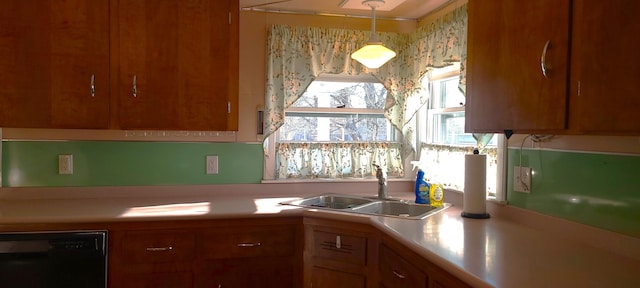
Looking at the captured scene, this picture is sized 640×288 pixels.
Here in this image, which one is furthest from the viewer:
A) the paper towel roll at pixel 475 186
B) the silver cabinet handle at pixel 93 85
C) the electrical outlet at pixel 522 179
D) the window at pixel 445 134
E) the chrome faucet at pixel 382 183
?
the chrome faucet at pixel 382 183

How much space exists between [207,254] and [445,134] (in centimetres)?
164

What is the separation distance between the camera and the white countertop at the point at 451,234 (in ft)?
4.41

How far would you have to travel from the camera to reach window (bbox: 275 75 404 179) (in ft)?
10.1

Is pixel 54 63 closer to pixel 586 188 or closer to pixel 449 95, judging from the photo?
pixel 449 95

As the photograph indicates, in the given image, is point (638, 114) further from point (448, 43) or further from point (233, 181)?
point (233, 181)

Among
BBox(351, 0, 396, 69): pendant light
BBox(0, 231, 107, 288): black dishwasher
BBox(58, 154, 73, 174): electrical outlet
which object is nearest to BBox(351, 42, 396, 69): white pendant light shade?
BBox(351, 0, 396, 69): pendant light

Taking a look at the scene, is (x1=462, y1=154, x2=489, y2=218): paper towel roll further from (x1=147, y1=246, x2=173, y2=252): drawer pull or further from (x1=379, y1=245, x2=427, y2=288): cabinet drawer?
(x1=147, y1=246, x2=173, y2=252): drawer pull

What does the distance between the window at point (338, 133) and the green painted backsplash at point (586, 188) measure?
3.88 ft

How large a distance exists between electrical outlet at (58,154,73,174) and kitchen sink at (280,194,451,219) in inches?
51.7

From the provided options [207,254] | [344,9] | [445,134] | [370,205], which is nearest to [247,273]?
[207,254]

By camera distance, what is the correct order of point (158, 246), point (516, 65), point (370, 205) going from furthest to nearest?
point (370, 205)
point (158, 246)
point (516, 65)

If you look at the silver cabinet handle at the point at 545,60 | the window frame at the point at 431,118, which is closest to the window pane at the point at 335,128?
the window frame at the point at 431,118

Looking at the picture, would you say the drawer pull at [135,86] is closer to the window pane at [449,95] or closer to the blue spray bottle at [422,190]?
the blue spray bottle at [422,190]

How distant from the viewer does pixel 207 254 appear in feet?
7.55
